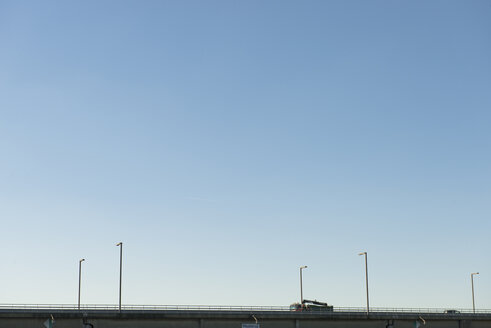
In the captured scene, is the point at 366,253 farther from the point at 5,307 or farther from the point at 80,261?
the point at 5,307

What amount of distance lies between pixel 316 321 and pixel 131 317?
21689mm

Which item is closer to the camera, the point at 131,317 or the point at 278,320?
the point at 131,317

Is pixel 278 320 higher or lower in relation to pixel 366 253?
lower

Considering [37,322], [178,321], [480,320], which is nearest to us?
[37,322]

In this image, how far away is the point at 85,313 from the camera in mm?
72438

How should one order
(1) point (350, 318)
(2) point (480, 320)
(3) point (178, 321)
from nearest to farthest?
(3) point (178, 321), (1) point (350, 318), (2) point (480, 320)

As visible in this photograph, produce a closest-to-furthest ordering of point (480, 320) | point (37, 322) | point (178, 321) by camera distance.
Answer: point (37, 322) → point (178, 321) → point (480, 320)

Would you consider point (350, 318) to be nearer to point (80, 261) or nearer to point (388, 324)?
point (388, 324)

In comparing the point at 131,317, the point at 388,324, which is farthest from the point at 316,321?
the point at 131,317

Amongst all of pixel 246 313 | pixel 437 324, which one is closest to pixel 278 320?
pixel 246 313

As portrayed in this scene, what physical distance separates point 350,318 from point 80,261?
35240 mm

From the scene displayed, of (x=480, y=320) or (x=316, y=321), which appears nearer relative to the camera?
(x=316, y=321)

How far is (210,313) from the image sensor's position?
77.6 m

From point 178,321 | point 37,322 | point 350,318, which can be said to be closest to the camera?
point 37,322
